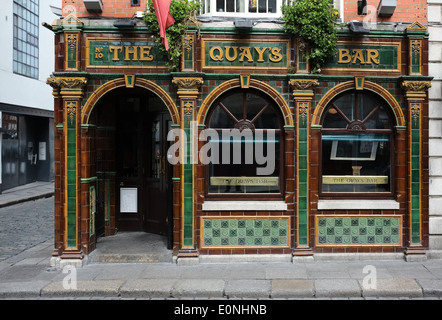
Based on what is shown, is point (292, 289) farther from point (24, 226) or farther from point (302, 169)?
point (24, 226)

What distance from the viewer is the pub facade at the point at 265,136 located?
8852 millimetres

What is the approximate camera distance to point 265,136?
9234mm

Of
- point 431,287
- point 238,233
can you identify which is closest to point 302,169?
point 238,233

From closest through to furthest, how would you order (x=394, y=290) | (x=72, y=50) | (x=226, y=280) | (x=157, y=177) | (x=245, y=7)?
(x=394, y=290) < (x=226, y=280) < (x=72, y=50) < (x=245, y=7) < (x=157, y=177)

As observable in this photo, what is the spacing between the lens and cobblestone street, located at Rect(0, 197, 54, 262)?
1075 centimetres

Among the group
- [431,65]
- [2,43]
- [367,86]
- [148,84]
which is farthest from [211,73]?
[2,43]

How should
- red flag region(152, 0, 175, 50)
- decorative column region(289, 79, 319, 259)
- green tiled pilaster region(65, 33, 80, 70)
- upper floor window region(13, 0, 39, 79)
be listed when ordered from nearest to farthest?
red flag region(152, 0, 175, 50)
green tiled pilaster region(65, 33, 80, 70)
decorative column region(289, 79, 319, 259)
upper floor window region(13, 0, 39, 79)

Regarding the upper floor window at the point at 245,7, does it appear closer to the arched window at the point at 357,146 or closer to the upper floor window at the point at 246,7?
the upper floor window at the point at 246,7

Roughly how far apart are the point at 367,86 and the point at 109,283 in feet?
20.8

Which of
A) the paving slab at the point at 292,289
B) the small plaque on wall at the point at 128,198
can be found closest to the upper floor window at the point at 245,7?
the small plaque on wall at the point at 128,198

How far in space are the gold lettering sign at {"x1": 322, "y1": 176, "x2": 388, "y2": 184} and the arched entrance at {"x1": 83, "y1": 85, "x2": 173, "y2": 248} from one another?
3833 millimetres

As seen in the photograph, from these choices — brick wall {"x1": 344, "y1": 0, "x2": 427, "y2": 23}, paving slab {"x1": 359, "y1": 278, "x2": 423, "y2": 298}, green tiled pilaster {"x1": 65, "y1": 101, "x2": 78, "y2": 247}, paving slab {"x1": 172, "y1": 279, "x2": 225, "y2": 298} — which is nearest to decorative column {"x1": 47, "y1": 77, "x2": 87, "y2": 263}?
green tiled pilaster {"x1": 65, "y1": 101, "x2": 78, "y2": 247}

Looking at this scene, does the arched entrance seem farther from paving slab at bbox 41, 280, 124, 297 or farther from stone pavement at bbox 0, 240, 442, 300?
paving slab at bbox 41, 280, 124, 297

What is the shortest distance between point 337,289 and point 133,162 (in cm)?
→ 609
